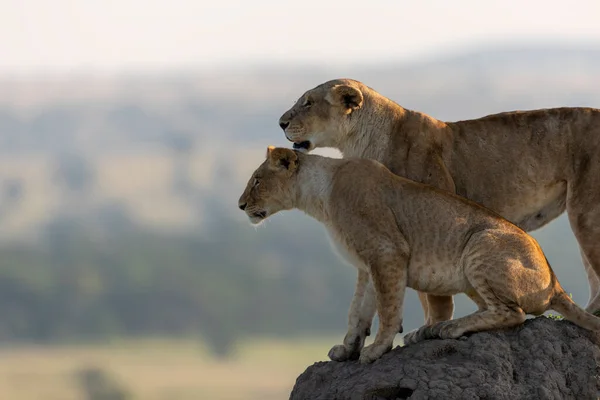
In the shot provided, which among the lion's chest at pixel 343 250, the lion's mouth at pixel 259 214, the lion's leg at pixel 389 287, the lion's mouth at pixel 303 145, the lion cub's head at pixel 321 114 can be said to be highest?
the lion cub's head at pixel 321 114

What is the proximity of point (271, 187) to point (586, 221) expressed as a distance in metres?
3.58

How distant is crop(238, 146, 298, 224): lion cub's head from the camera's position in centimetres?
1287

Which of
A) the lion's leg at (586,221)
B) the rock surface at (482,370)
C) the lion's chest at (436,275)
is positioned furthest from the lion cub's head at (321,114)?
the rock surface at (482,370)

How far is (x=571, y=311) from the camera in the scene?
12469 millimetres

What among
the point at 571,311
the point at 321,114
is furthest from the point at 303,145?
the point at 571,311

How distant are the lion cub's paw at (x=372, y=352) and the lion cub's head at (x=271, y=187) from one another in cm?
174

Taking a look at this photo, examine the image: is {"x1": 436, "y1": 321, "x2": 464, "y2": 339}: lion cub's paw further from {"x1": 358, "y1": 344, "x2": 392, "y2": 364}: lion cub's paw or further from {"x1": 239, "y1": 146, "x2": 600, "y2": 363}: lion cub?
{"x1": 358, "y1": 344, "x2": 392, "y2": 364}: lion cub's paw

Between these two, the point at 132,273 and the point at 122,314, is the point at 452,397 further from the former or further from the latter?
the point at 132,273

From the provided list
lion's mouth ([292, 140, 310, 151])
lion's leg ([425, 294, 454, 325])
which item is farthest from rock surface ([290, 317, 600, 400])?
lion's mouth ([292, 140, 310, 151])

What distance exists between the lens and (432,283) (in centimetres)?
1213

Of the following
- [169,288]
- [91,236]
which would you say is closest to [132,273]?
[169,288]

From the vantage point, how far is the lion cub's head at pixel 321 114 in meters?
13.9

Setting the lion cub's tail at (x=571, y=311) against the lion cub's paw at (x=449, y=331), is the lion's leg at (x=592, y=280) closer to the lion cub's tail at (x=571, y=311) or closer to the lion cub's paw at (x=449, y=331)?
the lion cub's tail at (x=571, y=311)

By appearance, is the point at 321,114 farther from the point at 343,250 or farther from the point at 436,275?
the point at 436,275
